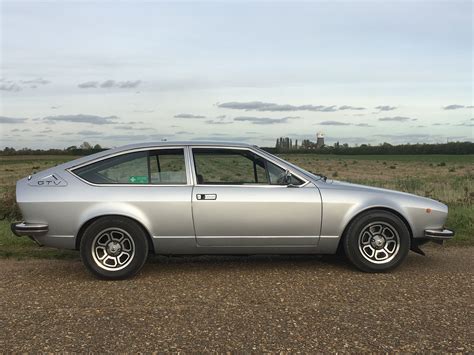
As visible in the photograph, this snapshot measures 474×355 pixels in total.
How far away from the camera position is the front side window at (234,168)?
558 cm

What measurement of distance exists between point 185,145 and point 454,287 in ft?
11.0

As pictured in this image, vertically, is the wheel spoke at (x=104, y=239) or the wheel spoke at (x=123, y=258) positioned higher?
the wheel spoke at (x=104, y=239)

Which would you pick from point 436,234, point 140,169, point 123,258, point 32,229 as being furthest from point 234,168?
point 436,234

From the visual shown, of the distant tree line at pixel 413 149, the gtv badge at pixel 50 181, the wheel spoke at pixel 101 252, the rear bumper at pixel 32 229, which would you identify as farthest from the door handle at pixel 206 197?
the distant tree line at pixel 413 149

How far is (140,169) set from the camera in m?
5.61

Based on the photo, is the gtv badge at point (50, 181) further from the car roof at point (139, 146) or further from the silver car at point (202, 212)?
the car roof at point (139, 146)

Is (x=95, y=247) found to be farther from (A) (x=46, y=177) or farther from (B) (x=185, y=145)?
(B) (x=185, y=145)

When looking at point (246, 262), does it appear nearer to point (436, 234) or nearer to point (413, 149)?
point (436, 234)

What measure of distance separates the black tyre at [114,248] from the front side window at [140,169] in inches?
19.4

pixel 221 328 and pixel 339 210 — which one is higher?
pixel 339 210

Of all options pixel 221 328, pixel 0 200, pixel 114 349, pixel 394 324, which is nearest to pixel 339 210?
pixel 394 324

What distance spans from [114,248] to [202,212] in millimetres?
Result: 1072

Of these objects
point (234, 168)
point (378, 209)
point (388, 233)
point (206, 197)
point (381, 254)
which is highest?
point (234, 168)

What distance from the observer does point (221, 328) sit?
389 centimetres
